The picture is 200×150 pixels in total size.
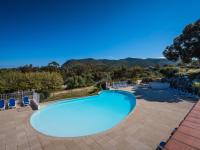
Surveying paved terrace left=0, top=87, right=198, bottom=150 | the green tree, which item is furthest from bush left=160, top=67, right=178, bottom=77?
paved terrace left=0, top=87, right=198, bottom=150

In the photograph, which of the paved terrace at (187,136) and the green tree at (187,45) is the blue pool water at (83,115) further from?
the green tree at (187,45)

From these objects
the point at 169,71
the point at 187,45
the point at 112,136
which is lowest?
the point at 112,136

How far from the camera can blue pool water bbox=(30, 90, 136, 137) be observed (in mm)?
7848

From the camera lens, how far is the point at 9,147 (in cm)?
488

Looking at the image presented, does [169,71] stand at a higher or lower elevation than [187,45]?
lower

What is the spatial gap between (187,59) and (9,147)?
2130 centimetres

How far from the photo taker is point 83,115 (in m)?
10.4

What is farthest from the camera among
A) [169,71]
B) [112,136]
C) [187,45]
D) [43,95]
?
[169,71]

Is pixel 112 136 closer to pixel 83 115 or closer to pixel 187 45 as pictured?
pixel 83 115

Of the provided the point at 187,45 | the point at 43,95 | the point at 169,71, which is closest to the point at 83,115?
the point at 43,95

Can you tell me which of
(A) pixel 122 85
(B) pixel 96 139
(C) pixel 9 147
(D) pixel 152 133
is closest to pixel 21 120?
(C) pixel 9 147

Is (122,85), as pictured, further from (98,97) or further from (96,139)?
(96,139)

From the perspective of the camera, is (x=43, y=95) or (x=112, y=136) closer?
(x=112, y=136)

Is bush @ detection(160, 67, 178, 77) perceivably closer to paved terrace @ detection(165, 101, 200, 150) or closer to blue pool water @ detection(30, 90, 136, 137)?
blue pool water @ detection(30, 90, 136, 137)
